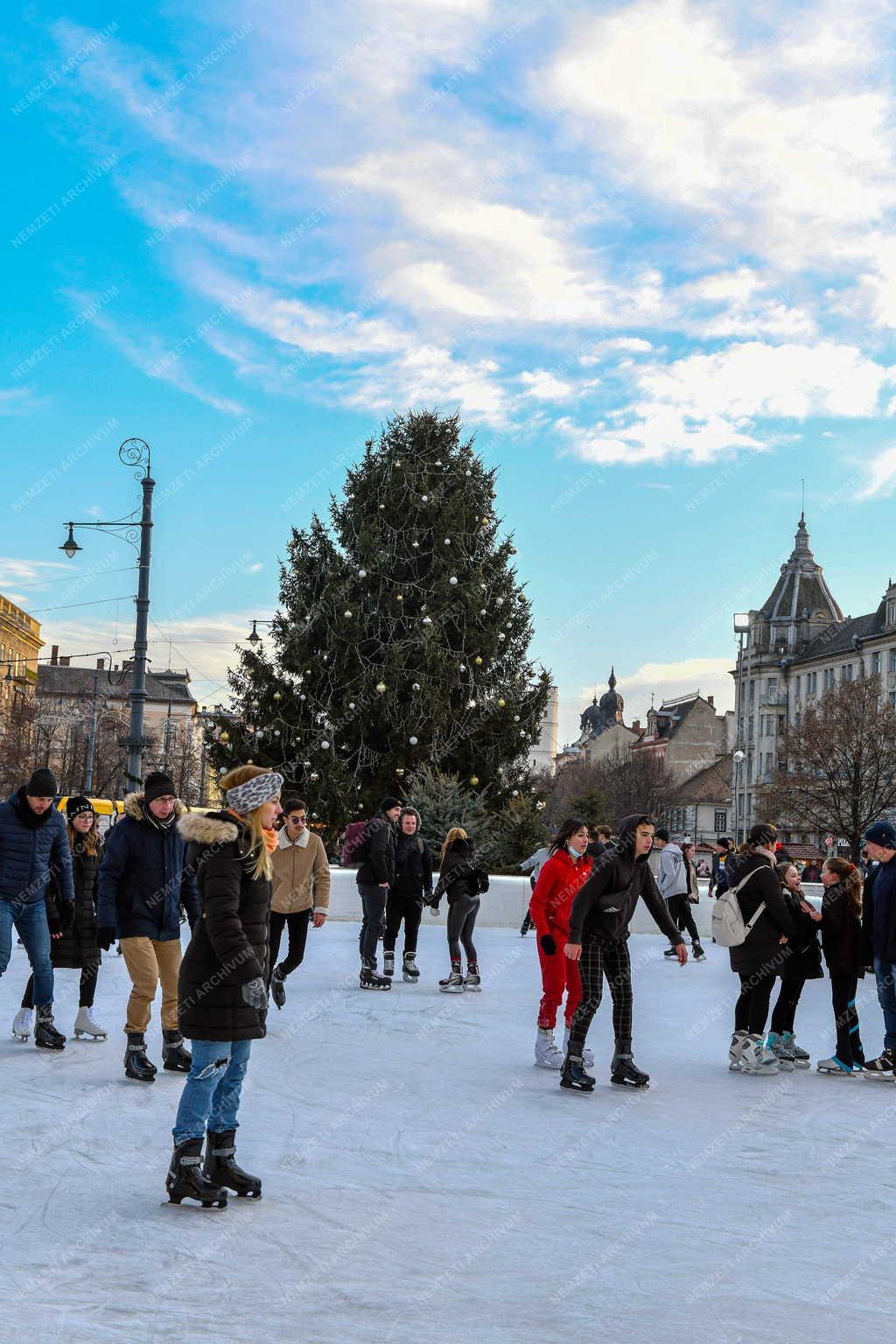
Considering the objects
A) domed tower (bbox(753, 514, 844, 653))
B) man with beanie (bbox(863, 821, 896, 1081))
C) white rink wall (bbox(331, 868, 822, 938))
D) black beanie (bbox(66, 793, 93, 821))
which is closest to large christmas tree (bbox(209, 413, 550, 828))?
white rink wall (bbox(331, 868, 822, 938))

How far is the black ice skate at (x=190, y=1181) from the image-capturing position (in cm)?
560

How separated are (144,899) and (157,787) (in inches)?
26.4

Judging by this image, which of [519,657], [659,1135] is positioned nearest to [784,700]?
[519,657]

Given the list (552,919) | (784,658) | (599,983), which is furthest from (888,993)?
(784,658)

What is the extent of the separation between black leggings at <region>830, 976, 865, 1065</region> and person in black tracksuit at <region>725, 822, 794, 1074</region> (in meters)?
0.53


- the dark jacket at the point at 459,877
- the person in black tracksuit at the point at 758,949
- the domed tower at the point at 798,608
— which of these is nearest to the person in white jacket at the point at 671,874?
the dark jacket at the point at 459,877

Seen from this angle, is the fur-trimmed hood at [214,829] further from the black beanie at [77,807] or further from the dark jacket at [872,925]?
the dark jacket at [872,925]

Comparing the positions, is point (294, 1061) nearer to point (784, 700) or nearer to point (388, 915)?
point (388, 915)

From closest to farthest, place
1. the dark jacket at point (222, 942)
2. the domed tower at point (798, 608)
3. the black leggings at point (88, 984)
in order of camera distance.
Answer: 1. the dark jacket at point (222, 942)
2. the black leggings at point (88, 984)
3. the domed tower at point (798, 608)

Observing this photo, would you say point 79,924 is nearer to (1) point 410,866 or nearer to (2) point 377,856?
(2) point 377,856

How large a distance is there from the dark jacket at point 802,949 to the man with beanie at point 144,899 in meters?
4.40

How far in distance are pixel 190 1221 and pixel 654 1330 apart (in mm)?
1916

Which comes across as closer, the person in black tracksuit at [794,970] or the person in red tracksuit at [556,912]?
the person in red tracksuit at [556,912]

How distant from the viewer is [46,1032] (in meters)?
9.56
